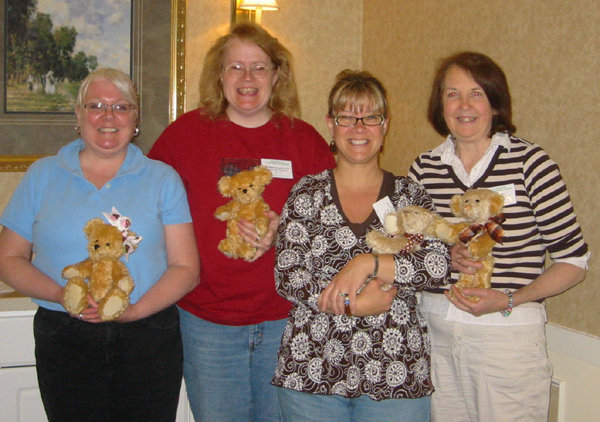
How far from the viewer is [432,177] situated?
1900 mm

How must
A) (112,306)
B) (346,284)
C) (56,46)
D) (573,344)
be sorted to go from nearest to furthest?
(346,284) < (112,306) < (573,344) < (56,46)

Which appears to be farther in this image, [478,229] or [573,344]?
[573,344]

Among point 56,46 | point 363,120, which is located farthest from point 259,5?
point 363,120

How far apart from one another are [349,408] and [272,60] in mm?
1180

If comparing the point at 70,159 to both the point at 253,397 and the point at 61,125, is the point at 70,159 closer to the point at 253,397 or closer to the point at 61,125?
the point at 253,397

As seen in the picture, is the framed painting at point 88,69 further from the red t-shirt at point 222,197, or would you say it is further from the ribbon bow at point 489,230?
the ribbon bow at point 489,230

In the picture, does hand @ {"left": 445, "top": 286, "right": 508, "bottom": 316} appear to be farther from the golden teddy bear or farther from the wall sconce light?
the wall sconce light

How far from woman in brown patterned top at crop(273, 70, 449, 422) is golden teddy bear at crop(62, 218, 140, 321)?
46 cm

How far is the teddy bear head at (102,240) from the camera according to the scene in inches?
64.7

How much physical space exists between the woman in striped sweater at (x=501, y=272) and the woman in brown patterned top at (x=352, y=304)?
0.61ft

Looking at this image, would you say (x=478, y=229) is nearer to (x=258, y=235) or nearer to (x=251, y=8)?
(x=258, y=235)

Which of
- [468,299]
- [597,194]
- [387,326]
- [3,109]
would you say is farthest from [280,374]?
[3,109]

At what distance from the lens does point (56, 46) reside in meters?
3.22

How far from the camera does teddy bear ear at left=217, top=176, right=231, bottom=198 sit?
72.4 inches
